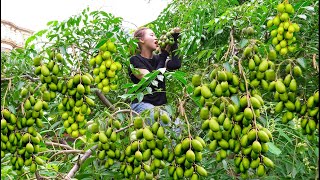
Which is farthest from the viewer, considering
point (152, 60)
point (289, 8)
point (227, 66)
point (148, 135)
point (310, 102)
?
point (152, 60)

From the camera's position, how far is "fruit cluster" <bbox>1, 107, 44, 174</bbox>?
148 centimetres

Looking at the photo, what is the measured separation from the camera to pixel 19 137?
60.1 inches

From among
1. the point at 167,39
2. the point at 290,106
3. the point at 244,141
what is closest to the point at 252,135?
the point at 244,141

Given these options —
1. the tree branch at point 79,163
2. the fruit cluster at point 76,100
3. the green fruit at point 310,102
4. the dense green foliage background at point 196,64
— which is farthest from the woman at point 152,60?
the green fruit at point 310,102

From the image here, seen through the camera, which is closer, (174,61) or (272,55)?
(272,55)

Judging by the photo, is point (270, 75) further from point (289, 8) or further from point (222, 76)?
point (289, 8)

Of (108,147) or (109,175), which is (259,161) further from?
(109,175)

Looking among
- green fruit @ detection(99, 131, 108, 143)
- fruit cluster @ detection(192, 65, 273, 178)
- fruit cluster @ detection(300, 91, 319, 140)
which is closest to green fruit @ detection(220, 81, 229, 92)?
fruit cluster @ detection(192, 65, 273, 178)

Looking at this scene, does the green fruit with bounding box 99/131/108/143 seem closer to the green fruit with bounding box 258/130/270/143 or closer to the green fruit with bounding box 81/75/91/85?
the green fruit with bounding box 81/75/91/85

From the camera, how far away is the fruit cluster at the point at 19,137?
4.87 ft

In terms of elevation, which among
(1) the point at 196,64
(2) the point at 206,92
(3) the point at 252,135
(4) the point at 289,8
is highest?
(4) the point at 289,8

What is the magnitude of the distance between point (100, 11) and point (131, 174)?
1220mm

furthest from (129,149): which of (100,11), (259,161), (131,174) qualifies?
(100,11)

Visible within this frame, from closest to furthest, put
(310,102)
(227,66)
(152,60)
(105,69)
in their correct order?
(310,102) < (227,66) < (105,69) < (152,60)
